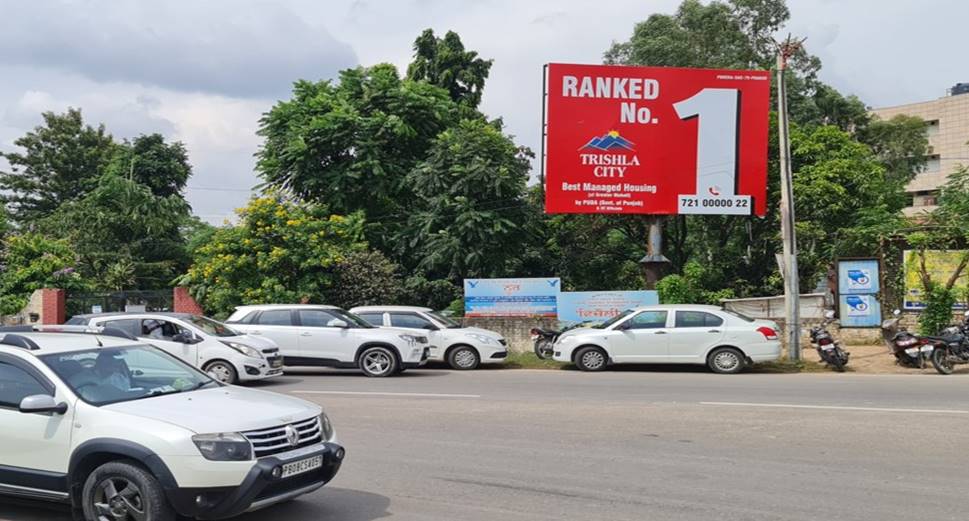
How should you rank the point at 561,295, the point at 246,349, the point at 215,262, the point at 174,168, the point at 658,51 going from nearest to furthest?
the point at 246,349 < the point at 561,295 < the point at 215,262 < the point at 658,51 < the point at 174,168

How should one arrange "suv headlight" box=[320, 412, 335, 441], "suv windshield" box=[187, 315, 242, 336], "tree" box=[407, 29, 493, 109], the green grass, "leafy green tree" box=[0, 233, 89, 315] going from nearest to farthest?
"suv headlight" box=[320, 412, 335, 441], "suv windshield" box=[187, 315, 242, 336], the green grass, "leafy green tree" box=[0, 233, 89, 315], "tree" box=[407, 29, 493, 109]

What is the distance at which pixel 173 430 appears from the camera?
569cm

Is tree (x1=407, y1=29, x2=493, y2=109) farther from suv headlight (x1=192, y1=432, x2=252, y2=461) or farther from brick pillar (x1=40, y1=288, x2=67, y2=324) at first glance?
suv headlight (x1=192, y1=432, x2=252, y2=461)

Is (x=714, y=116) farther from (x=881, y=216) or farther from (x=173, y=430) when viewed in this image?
(x=173, y=430)

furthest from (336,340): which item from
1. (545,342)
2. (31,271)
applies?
(31,271)

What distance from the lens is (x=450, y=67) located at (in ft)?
126

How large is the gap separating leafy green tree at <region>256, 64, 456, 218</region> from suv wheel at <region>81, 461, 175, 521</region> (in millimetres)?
23994

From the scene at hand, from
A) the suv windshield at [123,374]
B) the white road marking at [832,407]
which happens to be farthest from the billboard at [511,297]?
the suv windshield at [123,374]

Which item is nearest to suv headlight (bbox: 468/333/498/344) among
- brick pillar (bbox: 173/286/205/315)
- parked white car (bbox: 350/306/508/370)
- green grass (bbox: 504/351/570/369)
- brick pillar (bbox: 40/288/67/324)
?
parked white car (bbox: 350/306/508/370)

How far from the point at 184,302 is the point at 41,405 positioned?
25027 millimetres

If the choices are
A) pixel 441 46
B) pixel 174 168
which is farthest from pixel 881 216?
pixel 174 168

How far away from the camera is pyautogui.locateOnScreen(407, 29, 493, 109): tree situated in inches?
1512

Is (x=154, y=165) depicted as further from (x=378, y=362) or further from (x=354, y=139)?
(x=378, y=362)

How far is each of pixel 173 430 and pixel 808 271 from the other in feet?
93.9
